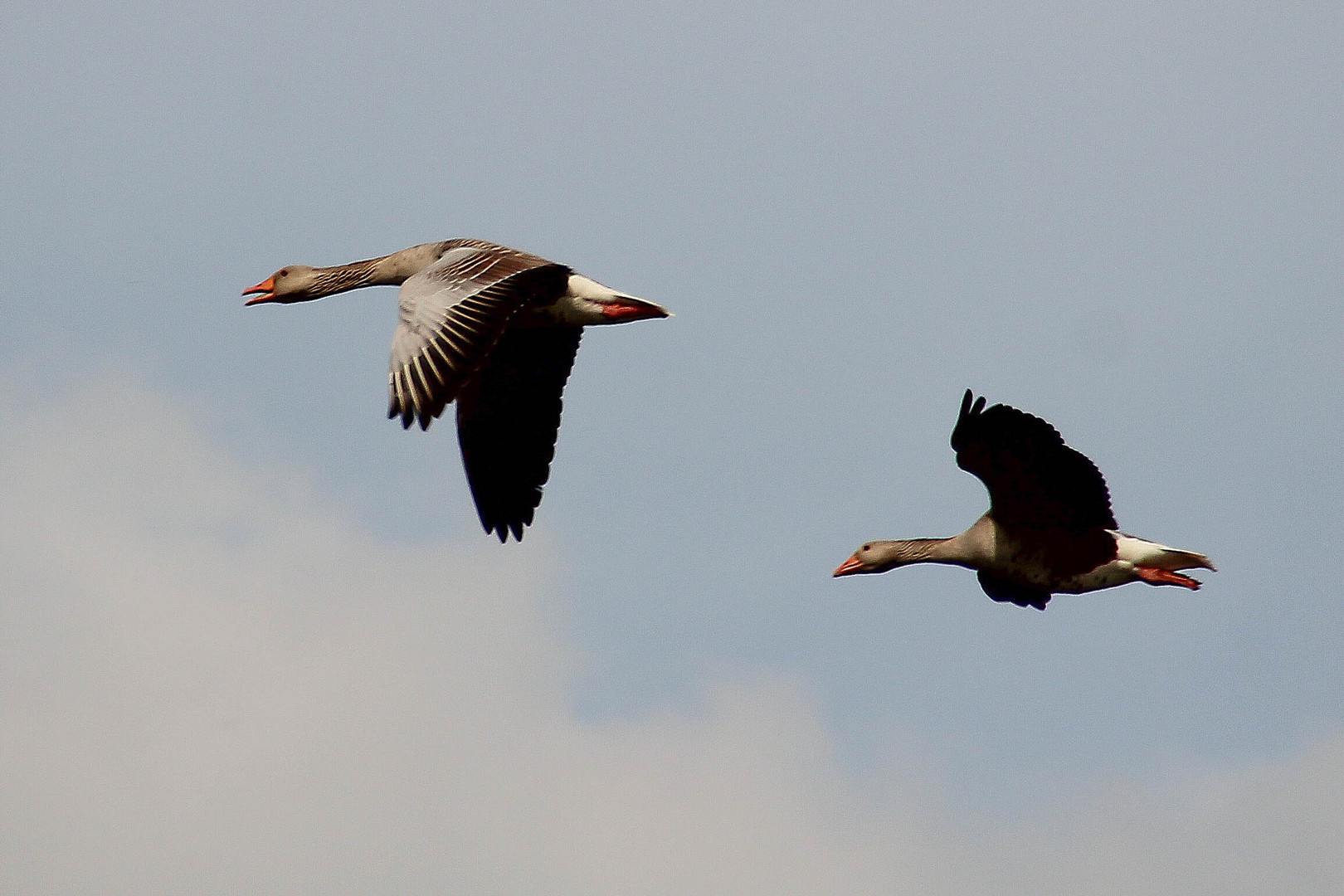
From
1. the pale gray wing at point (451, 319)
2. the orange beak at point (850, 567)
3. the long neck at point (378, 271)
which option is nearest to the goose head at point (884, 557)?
the orange beak at point (850, 567)

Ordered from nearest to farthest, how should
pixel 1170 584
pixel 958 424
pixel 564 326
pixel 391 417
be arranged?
pixel 391 417 < pixel 958 424 < pixel 1170 584 < pixel 564 326

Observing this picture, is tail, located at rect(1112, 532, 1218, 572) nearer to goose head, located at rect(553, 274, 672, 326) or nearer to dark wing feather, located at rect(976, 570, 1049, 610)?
dark wing feather, located at rect(976, 570, 1049, 610)

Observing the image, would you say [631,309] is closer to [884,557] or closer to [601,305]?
[601,305]

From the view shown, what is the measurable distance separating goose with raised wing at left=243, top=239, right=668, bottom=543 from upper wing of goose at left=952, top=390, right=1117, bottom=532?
2697mm

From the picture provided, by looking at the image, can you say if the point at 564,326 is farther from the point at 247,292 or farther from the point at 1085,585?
the point at 1085,585

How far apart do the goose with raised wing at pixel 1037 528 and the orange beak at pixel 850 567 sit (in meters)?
0.65

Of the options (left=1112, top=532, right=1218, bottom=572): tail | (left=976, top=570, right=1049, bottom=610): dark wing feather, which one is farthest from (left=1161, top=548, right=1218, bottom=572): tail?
(left=976, top=570, right=1049, bottom=610): dark wing feather

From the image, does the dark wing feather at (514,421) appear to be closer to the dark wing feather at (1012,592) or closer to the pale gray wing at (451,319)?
the pale gray wing at (451,319)

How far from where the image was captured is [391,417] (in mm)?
11344

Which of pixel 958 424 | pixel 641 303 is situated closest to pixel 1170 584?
pixel 958 424

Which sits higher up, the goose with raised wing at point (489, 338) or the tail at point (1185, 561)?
the goose with raised wing at point (489, 338)

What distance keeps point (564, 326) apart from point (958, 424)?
142 inches

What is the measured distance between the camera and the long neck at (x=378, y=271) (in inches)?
566

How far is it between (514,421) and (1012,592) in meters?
4.29
